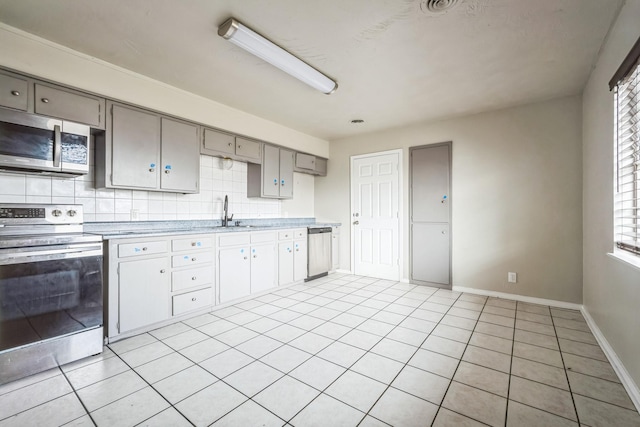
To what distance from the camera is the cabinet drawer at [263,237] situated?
12.4 feet

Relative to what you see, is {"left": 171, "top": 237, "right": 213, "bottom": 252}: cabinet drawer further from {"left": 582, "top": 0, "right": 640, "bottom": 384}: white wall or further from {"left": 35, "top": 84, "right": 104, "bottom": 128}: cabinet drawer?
{"left": 582, "top": 0, "right": 640, "bottom": 384}: white wall

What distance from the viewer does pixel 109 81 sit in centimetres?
271

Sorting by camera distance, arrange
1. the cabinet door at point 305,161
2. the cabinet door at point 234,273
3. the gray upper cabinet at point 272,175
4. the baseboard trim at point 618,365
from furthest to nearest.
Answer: the cabinet door at point 305,161 → the gray upper cabinet at point 272,175 → the cabinet door at point 234,273 → the baseboard trim at point 618,365

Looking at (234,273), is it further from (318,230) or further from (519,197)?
(519,197)

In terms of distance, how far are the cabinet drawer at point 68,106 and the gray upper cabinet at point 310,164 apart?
286 centimetres

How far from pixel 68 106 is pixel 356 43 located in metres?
2.61

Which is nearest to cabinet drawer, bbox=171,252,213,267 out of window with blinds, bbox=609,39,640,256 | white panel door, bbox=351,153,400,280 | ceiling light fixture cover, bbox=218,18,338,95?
ceiling light fixture cover, bbox=218,18,338,95

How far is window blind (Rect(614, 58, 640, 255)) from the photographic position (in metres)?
1.90

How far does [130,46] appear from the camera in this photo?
96.5 inches

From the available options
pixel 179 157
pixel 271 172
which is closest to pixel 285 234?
pixel 271 172

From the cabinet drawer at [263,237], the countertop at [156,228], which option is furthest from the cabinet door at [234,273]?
the countertop at [156,228]

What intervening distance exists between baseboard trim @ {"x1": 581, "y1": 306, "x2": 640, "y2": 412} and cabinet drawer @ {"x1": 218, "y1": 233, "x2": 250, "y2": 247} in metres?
3.57

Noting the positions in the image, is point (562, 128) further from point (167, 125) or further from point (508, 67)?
point (167, 125)

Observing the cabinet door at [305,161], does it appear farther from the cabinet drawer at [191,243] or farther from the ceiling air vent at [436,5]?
the ceiling air vent at [436,5]
